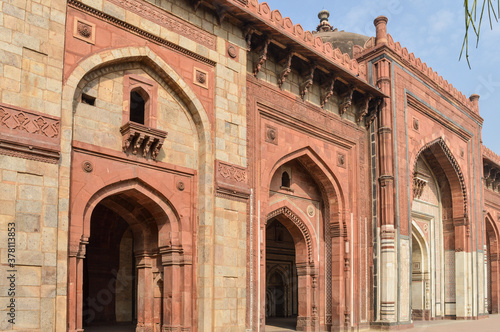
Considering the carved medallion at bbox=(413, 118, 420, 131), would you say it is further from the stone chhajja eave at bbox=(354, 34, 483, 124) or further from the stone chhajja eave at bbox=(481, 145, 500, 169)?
the stone chhajja eave at bbox=(481, 145, 500, 169)

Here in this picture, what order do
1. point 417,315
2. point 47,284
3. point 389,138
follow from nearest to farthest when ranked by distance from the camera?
point 47,284
point 389,138
point 417,315

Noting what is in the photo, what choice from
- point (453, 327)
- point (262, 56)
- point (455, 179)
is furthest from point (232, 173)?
point (455, 179)

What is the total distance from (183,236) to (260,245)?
1.64m

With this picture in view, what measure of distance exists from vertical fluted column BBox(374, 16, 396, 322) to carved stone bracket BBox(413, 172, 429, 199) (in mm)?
2593

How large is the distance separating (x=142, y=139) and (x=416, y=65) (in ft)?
27.1

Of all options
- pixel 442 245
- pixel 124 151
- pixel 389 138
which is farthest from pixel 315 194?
pixel 442 245

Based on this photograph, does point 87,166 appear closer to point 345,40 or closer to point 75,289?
point 75,289

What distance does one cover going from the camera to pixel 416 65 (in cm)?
1310

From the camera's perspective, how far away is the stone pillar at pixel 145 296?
8.00 meters

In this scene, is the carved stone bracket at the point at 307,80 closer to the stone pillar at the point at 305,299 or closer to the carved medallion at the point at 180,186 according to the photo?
the stone pillar at the point at 305,299

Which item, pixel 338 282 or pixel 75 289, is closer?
pixel 75 289

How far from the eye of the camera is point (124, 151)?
7293 millimetres

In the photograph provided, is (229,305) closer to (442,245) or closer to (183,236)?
(183,236)

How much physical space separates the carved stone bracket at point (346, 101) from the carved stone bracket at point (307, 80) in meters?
1.20
